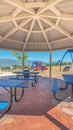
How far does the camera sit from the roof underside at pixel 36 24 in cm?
548

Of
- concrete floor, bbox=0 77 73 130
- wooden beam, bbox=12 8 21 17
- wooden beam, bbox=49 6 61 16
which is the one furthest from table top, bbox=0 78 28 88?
wooden beam, bbox=49 6 61 16

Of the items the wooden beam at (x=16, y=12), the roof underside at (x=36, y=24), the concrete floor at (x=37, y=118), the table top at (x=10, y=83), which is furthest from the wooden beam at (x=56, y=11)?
the concrete floor at (x=37, y=118)

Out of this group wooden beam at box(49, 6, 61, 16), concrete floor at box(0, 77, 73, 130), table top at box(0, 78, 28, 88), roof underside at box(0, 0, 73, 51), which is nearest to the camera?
concrete floor at box(0, 77, 73, 130)

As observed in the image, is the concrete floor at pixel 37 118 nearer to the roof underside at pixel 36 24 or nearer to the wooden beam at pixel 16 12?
the roof underside at pixel 36 24

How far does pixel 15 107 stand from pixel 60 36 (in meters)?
7.14

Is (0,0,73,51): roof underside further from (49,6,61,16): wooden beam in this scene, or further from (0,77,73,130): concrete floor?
(0,77,73,130): concrete floor

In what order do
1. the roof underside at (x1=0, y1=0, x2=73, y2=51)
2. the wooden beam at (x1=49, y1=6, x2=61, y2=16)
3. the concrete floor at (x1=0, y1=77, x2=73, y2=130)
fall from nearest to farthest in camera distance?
the concrete floor at (x1=0, y1=77, x2=73, y2=130) → the roof underside at (x1=0, y1=0, x2=73, y2=51) → the wooden beam at (x1=49, y1=6, x2=61, y2=16)

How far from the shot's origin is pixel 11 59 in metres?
33.3

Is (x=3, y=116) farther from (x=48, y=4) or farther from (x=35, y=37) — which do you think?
(x=35, y=37)

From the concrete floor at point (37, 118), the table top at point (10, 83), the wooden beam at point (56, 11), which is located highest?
the wooden beam at point (56, 11)

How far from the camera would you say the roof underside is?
5.48 metres

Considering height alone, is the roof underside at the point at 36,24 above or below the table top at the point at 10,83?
above

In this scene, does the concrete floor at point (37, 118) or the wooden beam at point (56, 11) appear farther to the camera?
the wooden beam at point (56, 11)

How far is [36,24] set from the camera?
8.71 m
